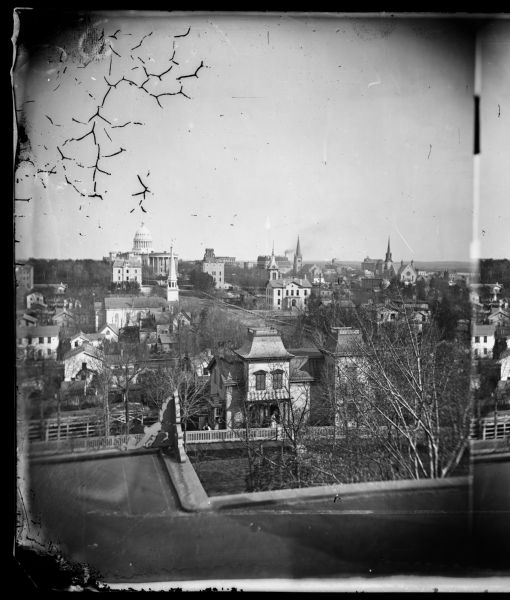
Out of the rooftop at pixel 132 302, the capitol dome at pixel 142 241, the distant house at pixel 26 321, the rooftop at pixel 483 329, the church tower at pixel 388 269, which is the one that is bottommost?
the rooftop at pixel 483 329

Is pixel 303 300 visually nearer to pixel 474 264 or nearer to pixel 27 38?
pixel 474 264

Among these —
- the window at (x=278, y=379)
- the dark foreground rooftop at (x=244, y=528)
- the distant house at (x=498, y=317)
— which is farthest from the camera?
the window at (x=278, y=379)

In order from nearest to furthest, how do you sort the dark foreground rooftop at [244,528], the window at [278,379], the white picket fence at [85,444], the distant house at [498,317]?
the dark foreground rooftop at [244,528] < the white picket fence at [85,444] < the distant house at [498,317] < the window at [278,379]

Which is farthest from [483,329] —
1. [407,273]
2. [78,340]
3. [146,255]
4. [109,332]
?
[78,340]

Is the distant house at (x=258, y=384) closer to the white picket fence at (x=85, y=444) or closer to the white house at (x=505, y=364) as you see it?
the white picket fence at (x=85, y=444)

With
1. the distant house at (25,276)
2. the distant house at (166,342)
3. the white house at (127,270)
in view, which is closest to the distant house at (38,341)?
the distant house at (25,276)

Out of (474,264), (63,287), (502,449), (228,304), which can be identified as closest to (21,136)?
(63,287)

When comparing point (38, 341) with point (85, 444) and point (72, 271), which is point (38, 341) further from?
point (85, 444)
